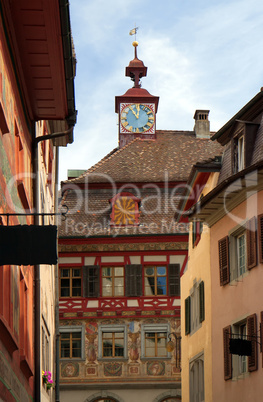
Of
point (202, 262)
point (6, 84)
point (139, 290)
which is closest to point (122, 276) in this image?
point (139, 290)

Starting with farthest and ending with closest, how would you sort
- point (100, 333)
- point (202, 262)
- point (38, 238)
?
1. point (100, 333)
2. point (202, 262)
3. point (38, 238)

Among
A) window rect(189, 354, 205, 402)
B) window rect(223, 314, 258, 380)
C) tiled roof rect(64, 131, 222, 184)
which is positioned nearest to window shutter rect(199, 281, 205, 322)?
window rect(189, 354, 205, 402)

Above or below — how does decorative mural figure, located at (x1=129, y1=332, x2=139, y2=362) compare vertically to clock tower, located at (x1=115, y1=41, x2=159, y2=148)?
below

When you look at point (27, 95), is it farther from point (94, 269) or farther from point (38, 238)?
point (94, 269)

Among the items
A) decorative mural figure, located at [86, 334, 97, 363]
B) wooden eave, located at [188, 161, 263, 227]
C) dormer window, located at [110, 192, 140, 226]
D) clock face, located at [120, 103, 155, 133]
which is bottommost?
decorative mural figure, located at [86, 334, 97, 363]

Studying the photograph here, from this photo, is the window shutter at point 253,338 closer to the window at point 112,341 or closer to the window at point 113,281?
the window at point 112,341

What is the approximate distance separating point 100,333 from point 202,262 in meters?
13.2

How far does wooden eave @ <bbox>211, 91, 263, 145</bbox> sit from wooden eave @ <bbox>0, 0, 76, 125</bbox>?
6.59 metres

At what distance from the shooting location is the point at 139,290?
121ft

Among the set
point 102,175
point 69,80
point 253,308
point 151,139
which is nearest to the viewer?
point 69,80

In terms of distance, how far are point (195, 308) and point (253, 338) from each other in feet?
21.3

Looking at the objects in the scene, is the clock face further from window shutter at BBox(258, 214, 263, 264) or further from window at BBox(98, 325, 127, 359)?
window shutter at BBox(258, 214, 263, 264)

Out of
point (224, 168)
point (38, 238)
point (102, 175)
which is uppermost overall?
point (102, 175)

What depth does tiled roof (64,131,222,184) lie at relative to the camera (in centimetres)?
3988
